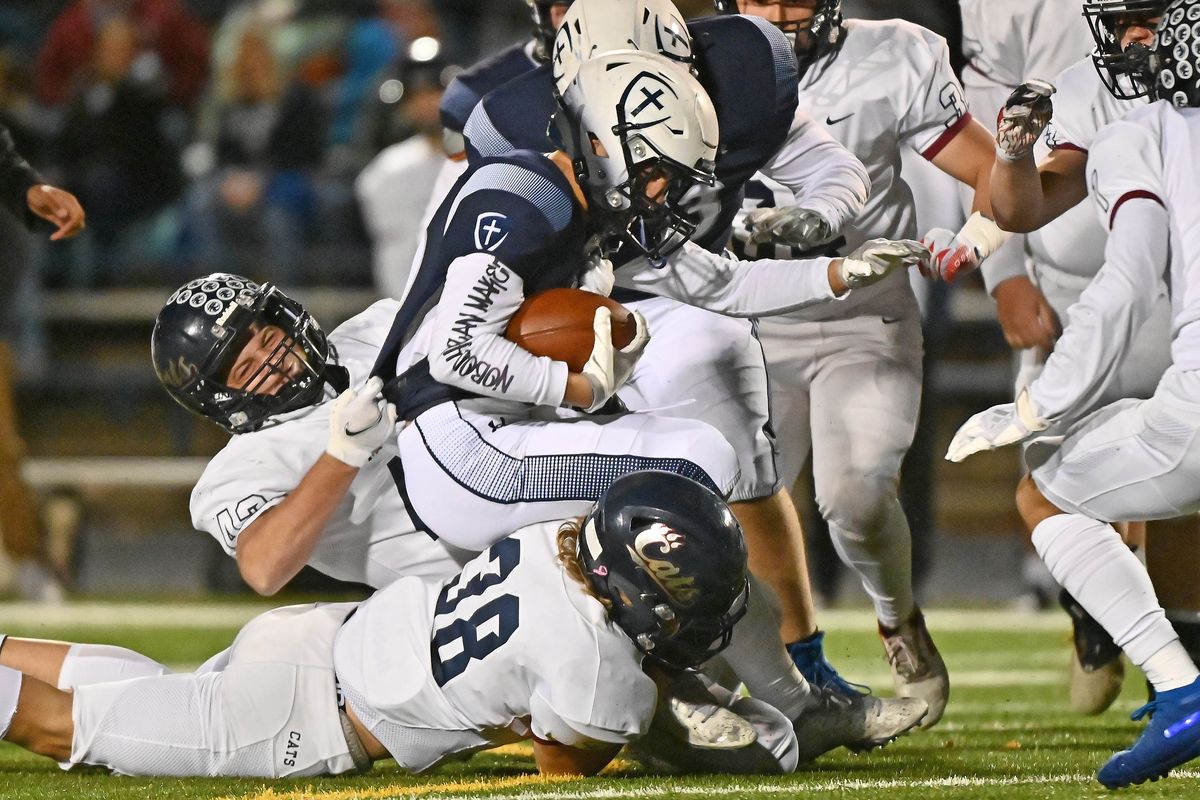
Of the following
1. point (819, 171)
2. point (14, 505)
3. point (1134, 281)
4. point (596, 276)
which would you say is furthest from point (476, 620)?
point (14, 505)

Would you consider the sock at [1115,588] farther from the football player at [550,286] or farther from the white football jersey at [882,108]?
the white football jersey at [882,108]

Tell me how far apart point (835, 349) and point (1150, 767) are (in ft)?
5.38

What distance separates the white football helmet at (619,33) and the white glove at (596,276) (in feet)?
1.28

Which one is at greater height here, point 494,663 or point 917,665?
point 494,663

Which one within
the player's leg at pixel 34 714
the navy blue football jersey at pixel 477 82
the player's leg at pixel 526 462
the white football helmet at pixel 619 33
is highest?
the white football helmet at pixel 619 33

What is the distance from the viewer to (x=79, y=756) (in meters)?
3.49

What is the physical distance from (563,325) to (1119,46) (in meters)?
1.42

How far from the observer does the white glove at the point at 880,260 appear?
11.7 feet

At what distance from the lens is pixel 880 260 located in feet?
11.7

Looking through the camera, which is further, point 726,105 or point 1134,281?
point 726,105

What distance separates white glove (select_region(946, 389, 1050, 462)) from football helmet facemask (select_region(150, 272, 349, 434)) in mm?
1442

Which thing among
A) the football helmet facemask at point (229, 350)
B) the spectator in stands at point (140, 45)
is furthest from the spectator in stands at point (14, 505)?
the football helmet facemask at point (229, 350)

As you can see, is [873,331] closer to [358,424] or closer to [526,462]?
[526,462]

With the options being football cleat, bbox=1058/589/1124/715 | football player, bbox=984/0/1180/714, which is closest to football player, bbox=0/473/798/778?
football player, bbox=984/0/1180/714
